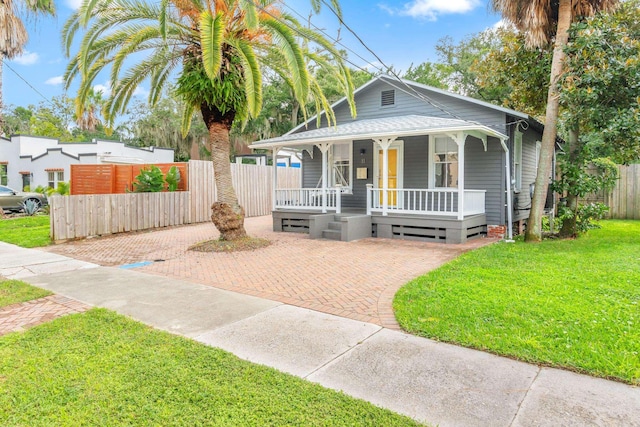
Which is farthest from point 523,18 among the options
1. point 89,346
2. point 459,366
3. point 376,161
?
point 89,346

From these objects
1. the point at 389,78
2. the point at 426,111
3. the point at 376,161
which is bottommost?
the point at 376,161

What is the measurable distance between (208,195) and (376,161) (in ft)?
23.3

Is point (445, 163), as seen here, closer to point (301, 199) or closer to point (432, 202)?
point (432, 202)

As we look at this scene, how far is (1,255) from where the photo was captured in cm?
932

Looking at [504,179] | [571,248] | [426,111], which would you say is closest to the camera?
[571,248]

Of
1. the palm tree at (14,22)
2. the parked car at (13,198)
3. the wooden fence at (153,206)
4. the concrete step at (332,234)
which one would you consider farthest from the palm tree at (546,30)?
the parked car at (13,198)

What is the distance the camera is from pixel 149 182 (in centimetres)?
1414

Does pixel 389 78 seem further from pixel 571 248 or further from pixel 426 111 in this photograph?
pixel 571 248

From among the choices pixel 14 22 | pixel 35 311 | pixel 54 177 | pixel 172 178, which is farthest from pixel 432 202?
pixel 54 177

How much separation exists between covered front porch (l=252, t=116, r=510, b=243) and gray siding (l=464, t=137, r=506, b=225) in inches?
4.5

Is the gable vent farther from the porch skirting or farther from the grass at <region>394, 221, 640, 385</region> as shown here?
the grass at <region>394, 221, 640, 385</region>

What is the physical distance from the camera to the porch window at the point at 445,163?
40.5 ft

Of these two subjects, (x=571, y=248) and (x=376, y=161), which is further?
(x=376, y=161)

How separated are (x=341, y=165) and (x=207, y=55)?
7567 millimetres
